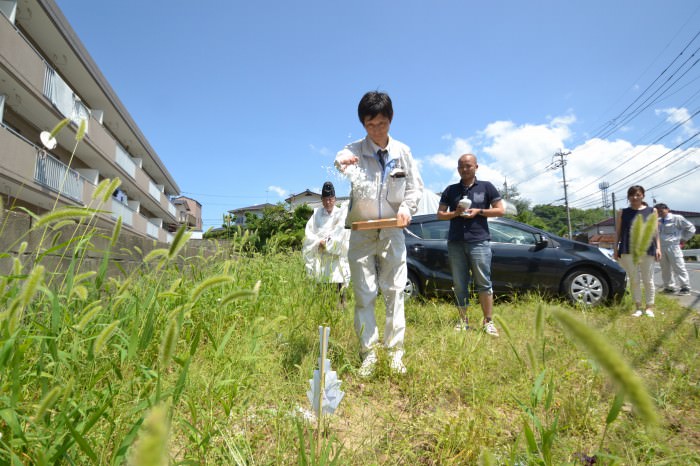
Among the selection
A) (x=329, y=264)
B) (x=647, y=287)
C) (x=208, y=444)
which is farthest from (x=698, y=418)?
(x=647, y=287)

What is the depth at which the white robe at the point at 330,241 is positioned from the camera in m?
3.72

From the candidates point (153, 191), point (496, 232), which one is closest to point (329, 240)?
point (496, 232)

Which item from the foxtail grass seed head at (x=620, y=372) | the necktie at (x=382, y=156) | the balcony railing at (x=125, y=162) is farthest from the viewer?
A: the balcony railing at (x=125, y=162)

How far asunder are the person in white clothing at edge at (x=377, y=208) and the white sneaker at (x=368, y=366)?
0.07 meters

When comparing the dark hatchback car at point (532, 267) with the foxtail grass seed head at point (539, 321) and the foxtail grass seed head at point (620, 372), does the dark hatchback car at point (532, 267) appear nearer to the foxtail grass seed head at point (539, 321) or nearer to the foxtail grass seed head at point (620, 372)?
the foxtail grass seed head at point (539, 321)

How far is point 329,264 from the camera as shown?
3422mm

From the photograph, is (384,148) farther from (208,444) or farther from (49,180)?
(49,180)

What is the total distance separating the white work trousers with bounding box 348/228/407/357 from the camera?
233 cm

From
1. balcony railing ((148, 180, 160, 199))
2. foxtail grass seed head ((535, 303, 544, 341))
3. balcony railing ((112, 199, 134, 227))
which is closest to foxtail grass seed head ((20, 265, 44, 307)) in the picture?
foxtail grass seed head ((535, 303, 544, 341))

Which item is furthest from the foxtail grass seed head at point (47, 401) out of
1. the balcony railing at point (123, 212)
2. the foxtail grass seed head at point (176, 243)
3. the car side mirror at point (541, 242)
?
the balcony railing at point (123, 212)

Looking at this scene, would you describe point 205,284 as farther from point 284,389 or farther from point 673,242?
point 673,242

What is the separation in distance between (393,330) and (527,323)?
1735mm

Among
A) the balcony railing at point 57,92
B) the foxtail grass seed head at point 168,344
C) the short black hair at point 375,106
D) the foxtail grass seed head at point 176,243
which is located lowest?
the foxtail grass seed head at point 168,344

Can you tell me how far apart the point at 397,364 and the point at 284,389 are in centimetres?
71
